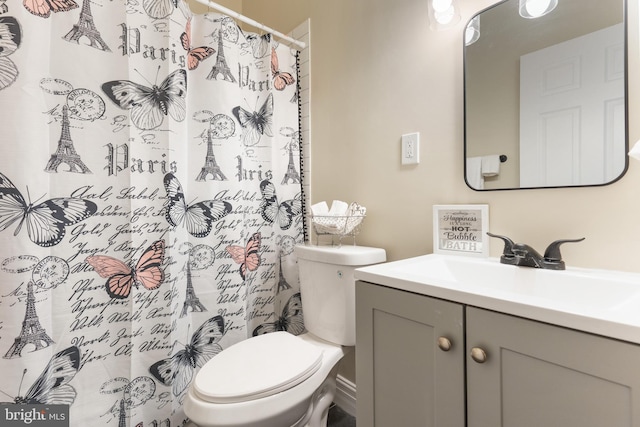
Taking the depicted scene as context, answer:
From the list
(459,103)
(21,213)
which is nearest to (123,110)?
(21,213)

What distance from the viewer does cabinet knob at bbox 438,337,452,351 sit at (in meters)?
0.64

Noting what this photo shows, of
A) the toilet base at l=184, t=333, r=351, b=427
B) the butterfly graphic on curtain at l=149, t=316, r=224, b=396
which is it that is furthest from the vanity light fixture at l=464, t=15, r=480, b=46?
the butterfly graphic on curtain at l=149, t=316, r=224, b=396

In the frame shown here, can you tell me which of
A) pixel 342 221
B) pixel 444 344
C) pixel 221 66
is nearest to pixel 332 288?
pixel 342 221

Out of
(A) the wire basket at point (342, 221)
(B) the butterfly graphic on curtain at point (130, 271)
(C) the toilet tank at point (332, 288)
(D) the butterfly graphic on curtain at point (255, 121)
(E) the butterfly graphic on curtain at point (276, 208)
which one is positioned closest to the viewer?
(B) the butterfly graphic on curtain at point (130, 271)

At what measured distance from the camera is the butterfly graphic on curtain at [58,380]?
0.97 metres

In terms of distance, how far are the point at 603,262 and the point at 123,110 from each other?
5.32 feet

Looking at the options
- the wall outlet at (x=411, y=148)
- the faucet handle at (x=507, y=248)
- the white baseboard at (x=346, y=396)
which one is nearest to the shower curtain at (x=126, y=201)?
the white baseboard at (x=346, y=396)

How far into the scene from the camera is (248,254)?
147cm

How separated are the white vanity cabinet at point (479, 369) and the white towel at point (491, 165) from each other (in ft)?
1.81

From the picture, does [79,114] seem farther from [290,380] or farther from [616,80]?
[616,80]

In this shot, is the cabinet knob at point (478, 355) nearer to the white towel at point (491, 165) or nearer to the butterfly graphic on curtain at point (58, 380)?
the white towel at point (491, 165)

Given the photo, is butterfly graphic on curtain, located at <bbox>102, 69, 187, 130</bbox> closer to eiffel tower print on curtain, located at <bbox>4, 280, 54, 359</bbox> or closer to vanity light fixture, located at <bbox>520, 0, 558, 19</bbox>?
eiffel tower print on curtain, located at <bbox>4, 280, 54, 359</bbox>

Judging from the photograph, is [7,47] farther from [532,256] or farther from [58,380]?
[532,256]

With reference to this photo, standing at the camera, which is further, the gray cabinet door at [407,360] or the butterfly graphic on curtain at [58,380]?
the butterfly graphic on curtain at [58,380]
